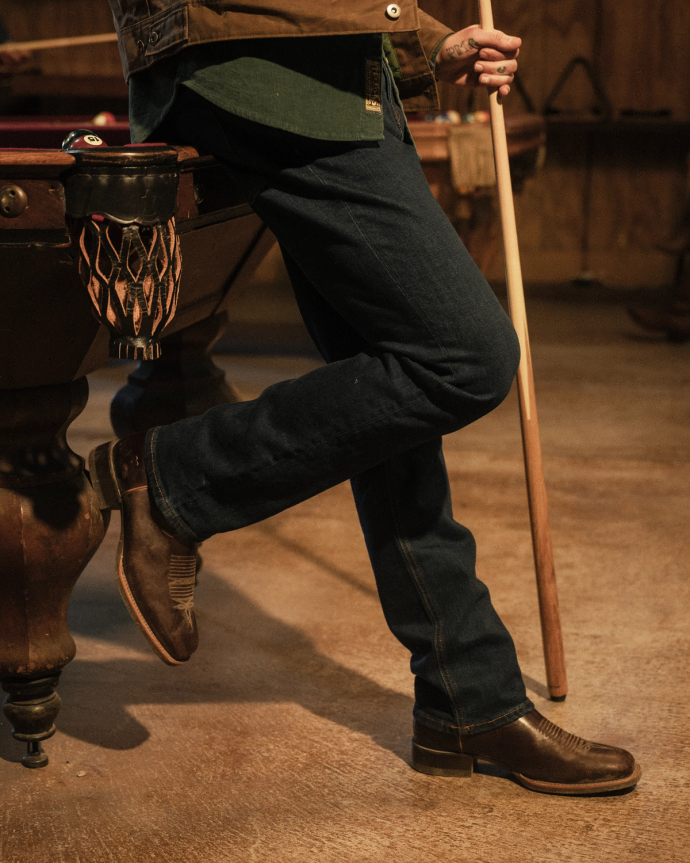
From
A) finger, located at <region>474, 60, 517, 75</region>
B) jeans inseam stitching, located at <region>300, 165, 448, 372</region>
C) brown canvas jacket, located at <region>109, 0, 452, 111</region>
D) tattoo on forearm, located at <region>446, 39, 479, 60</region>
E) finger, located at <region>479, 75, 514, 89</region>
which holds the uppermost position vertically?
brown canvas jacket, located at <region>109, 0, 452, 111</region>

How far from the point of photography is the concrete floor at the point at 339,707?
1.38 meters

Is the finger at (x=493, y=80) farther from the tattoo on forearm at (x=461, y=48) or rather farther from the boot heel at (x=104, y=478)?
the boot heel at (x=104, y=478)

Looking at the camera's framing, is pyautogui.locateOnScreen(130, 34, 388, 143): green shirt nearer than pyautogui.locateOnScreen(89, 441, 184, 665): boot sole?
Yes

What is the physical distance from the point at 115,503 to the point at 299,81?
24.3 inches

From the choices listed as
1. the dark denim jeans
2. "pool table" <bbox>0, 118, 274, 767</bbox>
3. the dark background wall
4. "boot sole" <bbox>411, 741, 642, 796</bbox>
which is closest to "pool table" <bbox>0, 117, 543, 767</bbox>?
"pool table" <bbox>0, 118, 274, 767</bbox>

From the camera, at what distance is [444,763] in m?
1.52

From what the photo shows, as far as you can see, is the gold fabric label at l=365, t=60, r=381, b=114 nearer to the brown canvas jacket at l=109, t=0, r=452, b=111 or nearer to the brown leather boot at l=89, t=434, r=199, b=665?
the brown canvas jacket at l=109, t=0, r=452, b=111

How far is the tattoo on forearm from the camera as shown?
1564 mm

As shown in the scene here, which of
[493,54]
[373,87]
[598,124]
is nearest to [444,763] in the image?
[373,87]

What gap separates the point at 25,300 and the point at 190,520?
351mm

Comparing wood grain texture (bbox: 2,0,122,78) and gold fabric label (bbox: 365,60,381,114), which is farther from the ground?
wood grain texture (bbox: 2,0,122,78)

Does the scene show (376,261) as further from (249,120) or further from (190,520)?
(190,520)

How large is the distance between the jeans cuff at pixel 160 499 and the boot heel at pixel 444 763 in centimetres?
46

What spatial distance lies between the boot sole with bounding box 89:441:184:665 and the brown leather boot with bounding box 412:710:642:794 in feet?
1.29
